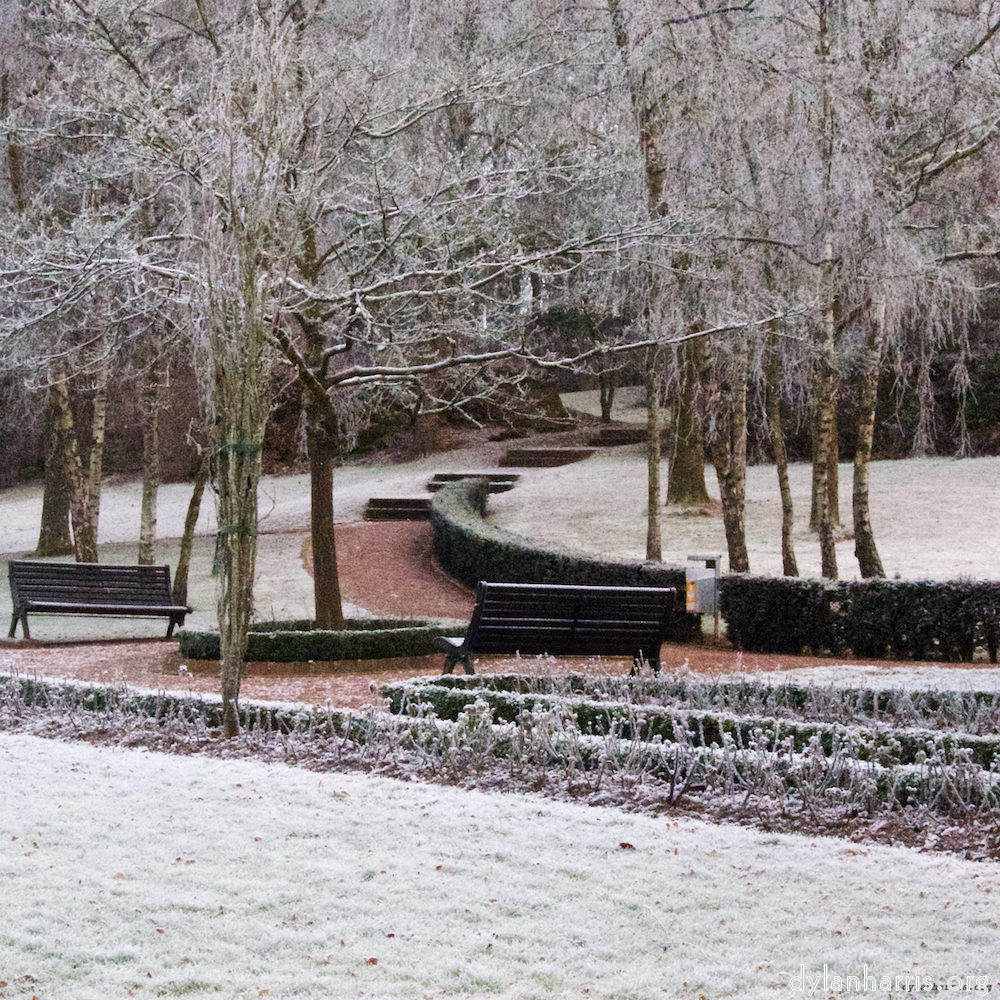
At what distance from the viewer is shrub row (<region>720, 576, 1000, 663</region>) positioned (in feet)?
33.1

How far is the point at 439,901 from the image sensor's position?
→ 3539 millimetres

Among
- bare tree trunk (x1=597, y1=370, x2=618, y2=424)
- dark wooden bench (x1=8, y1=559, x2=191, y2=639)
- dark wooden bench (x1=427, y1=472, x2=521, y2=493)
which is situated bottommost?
dark wooden bench (x1=8, y1=559, x2=191, y2=639)

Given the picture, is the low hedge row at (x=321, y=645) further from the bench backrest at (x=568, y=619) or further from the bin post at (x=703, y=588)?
the bin post at (x=703, y=588)

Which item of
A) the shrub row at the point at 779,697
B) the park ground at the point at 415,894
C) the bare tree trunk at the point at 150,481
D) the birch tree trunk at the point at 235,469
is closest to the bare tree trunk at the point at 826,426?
the shrub row at the point at 779,697

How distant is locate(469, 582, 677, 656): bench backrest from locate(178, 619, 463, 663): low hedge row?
4.97 feet

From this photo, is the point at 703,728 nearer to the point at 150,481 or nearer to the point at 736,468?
the point at 736,468

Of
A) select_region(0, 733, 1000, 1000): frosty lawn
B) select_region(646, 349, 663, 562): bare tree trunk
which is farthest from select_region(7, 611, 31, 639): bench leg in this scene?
select_region(646, 349, 663, 562): bare tree trunk

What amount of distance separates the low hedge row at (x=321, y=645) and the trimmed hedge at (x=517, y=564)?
185cm

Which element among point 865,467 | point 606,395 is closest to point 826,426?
point 865,467

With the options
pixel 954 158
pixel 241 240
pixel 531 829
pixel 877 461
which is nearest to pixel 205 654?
pixel 241 240

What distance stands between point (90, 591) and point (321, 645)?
11.5ft

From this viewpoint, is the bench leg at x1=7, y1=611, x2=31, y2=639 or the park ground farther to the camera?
the bench leg at x1=7, y1=611, x2=31, y2=639

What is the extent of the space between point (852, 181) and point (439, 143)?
567 cm

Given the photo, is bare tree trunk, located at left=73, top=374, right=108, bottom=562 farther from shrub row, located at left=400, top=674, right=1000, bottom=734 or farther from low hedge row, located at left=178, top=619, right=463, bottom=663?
shrub row, located at left=400, top=674, right=1000, bottom=734
